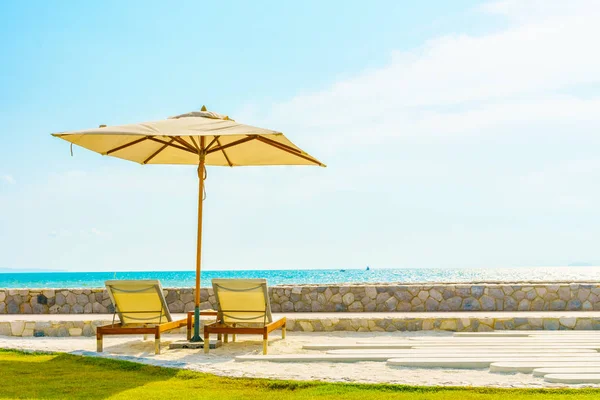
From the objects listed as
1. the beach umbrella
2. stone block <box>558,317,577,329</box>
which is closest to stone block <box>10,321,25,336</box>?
the beach umbrella

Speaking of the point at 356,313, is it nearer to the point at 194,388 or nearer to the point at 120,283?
the point at 120,283

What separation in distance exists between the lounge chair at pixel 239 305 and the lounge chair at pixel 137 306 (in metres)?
0.62

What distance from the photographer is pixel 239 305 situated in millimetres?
8211

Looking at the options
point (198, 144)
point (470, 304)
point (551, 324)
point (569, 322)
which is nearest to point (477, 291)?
point (470, 304)

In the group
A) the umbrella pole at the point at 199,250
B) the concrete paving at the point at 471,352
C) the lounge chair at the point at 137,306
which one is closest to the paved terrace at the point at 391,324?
the umbrella pole at the point at 199,250

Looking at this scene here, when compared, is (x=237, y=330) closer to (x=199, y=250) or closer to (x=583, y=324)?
(x=199, y=250)

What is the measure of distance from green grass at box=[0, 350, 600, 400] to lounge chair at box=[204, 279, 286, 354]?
1.34 m

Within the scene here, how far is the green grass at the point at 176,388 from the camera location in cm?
546

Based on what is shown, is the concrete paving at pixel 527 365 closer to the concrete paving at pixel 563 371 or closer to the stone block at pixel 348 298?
the concrete paving at pixel 563 371

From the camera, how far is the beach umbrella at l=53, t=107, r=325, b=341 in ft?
24.5

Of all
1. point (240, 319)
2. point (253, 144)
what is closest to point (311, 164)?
point (253, 144)

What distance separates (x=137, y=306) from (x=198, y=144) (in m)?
2.20

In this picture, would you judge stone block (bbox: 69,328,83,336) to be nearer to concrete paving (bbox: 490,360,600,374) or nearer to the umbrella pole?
the umbrella pole

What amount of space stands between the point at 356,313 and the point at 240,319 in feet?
12.6
